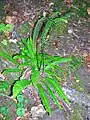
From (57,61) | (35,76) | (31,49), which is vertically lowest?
(35,76)

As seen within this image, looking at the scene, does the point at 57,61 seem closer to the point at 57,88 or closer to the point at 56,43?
the point at 57,88

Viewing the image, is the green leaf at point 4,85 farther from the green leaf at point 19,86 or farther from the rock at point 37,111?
the rock at point 37,111

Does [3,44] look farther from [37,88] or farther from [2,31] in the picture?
[37,88]

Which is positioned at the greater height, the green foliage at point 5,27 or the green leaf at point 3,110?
the green foliage at point 5,27

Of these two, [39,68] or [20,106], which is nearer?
[20,106]

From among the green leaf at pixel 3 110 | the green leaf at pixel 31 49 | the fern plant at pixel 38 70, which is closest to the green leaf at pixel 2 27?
the fern plant at pixel 38 70

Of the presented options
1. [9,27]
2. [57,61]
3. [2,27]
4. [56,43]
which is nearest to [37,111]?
[57,61]
